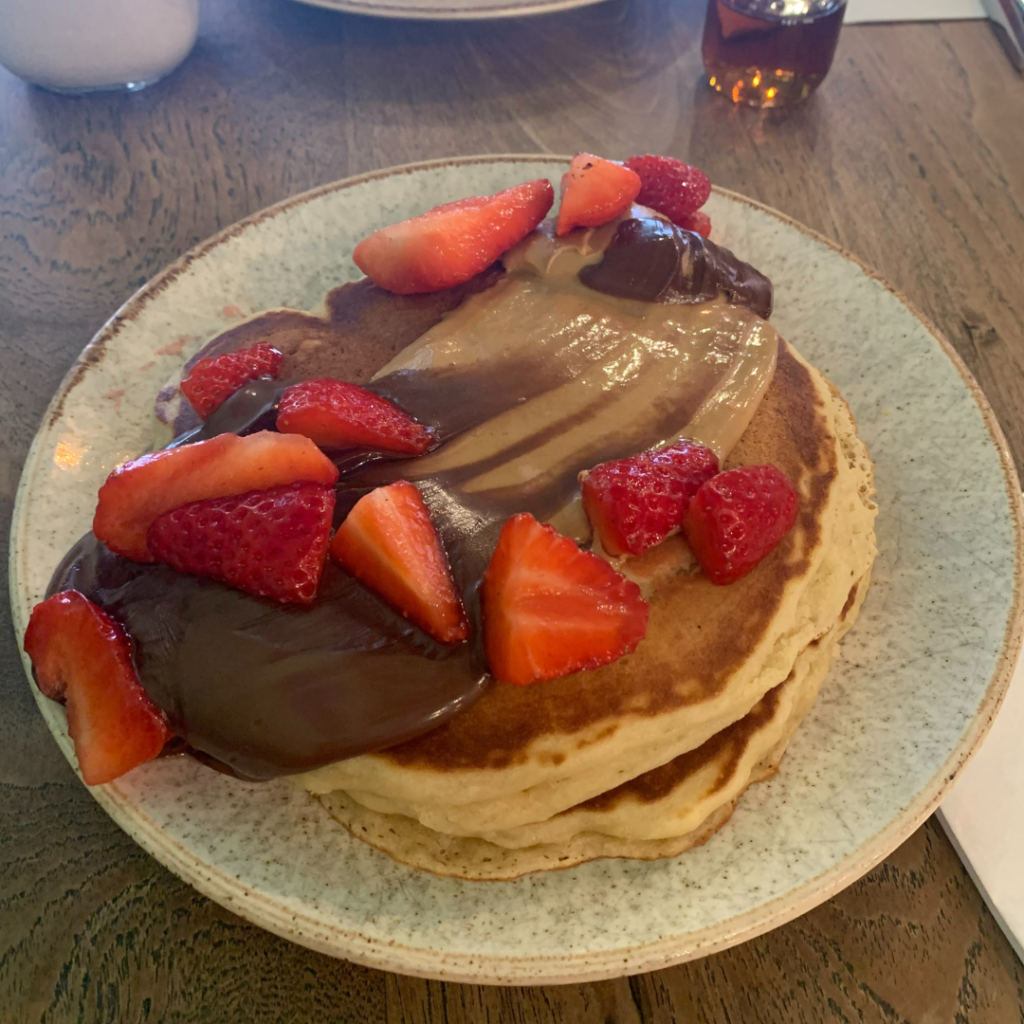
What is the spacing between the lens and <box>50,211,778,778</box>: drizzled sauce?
3.34ft

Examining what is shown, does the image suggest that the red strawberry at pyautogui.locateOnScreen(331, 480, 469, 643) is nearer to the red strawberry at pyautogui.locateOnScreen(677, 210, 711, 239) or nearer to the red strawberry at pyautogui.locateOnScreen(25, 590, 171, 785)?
the red strawberry at pyautogui.locateOnScreen(25, 590, 171, 785)

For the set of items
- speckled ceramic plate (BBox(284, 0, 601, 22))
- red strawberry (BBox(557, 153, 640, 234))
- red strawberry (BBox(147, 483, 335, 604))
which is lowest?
red strawberry (BBox(147, 483, 335, 604))

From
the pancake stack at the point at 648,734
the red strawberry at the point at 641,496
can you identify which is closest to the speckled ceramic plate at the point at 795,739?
the pancake stack at the point at 648,734

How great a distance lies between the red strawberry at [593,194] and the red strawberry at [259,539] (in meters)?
0.75

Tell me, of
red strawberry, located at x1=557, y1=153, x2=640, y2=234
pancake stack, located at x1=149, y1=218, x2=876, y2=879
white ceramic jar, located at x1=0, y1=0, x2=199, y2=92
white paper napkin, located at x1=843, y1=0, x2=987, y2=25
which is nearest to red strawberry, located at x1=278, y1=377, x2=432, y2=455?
pancake stack, located at x1=149, y1=218, x2=876, y2=879

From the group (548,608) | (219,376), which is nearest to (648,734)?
(548,608)

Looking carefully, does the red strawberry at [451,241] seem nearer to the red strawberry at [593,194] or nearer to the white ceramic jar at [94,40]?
the red strawberry at [593,194]

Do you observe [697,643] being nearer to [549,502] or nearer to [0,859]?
[549,502]

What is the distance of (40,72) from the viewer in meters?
2.32

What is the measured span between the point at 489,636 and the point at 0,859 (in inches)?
33.3

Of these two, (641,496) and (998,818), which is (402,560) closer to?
(641,496)

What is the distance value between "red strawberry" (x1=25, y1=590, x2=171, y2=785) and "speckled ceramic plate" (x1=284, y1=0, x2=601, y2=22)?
77.4 inches

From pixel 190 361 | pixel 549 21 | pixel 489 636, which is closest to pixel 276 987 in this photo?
pixel 489 636

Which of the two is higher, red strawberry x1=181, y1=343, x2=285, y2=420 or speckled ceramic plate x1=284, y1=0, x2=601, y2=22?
speckled ceramic plate x1=284, y1=0, x2=601, y2=22
